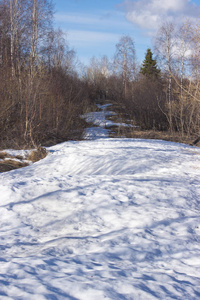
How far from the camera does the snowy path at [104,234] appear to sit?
243 centimetres

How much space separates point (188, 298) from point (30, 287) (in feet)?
4.29

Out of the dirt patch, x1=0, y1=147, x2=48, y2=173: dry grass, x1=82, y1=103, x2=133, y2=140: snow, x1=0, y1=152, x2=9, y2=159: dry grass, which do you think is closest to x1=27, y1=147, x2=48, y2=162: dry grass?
x1=0, y1=147, x2=48, y2=173: dry grass

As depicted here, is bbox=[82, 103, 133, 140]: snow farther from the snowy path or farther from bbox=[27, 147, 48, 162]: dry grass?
the snowy path

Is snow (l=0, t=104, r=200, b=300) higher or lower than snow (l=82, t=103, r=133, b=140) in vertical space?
lower

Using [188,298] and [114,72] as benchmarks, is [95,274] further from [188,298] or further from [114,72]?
[114,72]

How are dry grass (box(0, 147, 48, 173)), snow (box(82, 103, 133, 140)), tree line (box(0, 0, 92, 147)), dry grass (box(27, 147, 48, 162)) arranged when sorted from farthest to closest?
snow (box(82, 103, 133, 140)), tree line (box(0, 0, 92, 147)), dry grass (box(27, 147, 48, 162)), dry grass (box(0, 147, 48, 173))

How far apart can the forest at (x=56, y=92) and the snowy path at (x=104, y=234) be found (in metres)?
4.08

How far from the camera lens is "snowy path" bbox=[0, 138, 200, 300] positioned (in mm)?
2432

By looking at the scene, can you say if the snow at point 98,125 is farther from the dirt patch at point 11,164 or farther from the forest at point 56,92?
the dirt patch at point 11,164

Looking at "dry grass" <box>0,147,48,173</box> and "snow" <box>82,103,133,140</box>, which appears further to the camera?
"snow" <box>82,103,133,140</box>

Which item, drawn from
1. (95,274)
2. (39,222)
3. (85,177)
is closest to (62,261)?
(95,274)

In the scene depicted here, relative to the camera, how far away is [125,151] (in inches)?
316

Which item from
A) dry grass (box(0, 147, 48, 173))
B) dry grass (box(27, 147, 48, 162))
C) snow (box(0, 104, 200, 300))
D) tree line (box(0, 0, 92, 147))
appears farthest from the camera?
tree line (box(0, 0, 92, 147))

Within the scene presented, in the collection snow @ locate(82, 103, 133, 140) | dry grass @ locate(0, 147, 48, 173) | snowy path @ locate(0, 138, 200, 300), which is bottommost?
snowy path @ locate(0, 138, 200, 300)
